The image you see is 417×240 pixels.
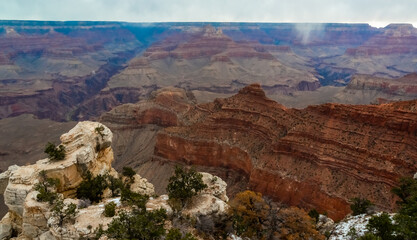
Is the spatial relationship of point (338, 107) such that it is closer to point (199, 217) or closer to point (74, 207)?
point (199, 217)

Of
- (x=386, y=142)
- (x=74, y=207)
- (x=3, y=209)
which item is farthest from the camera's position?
(x=3, y=209)

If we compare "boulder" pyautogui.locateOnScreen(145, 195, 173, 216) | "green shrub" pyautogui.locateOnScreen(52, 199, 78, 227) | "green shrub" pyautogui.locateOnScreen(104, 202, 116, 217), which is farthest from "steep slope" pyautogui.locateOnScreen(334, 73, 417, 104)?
"green shrub" pyautogui.locateOnScreen(52, 199, 78, 227)

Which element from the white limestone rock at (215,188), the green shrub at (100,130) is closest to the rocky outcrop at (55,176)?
the green shrub at (100,130)

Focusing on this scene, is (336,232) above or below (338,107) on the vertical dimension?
below

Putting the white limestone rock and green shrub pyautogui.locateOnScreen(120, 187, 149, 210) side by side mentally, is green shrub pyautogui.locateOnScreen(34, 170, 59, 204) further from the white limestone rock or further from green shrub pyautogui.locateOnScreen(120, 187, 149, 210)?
the white limestone rock

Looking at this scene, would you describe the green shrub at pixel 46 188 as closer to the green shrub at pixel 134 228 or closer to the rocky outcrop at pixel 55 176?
the rocky outcrop at pixel 55 176

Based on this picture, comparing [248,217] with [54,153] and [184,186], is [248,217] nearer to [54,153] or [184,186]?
[184,186]

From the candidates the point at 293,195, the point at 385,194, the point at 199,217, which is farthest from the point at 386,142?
the point at 199,217
